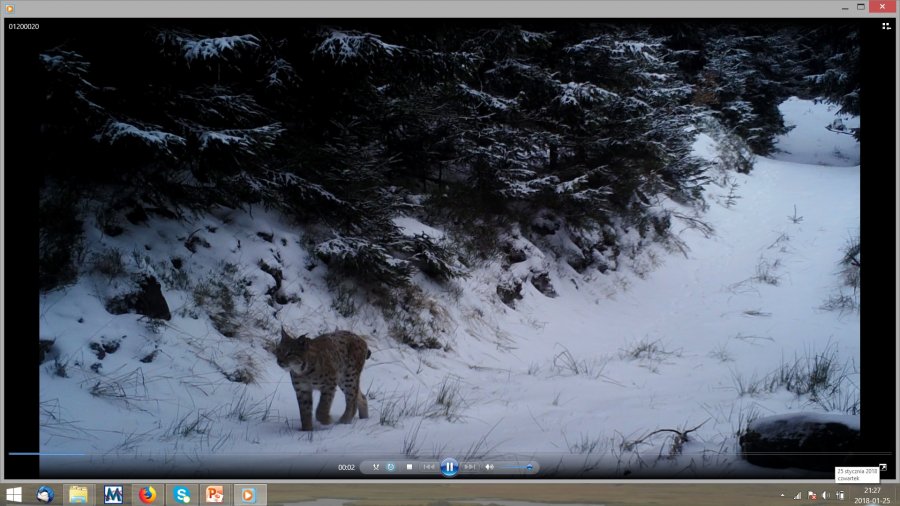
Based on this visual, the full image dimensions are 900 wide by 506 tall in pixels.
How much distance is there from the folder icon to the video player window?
13 cm

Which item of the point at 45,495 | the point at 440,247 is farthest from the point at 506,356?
the point at 45,495

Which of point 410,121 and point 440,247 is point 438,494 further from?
point 410,121

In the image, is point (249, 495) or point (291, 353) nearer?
point (249, 495)

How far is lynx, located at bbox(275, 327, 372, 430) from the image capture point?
115 inches

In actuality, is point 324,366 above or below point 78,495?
above

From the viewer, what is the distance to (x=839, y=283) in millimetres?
2918

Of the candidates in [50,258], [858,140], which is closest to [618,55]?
[858,140]

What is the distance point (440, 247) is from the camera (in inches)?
128

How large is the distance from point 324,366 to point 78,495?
1.41 meters

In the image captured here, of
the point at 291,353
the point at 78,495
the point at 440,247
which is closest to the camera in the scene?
the point at 78,495

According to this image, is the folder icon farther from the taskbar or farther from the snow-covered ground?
the snow-covered ground

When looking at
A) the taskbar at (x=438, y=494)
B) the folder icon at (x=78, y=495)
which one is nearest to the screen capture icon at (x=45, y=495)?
the taskbar at (x=438, y=494)

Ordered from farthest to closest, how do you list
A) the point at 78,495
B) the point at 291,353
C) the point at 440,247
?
the point at 440,247
the point at 291,353
the point at 78,495

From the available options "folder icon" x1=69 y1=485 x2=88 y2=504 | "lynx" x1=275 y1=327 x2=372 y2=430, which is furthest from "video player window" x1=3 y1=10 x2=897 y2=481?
"folder icon" x1=69 y1=485 x2=88 y2=504
